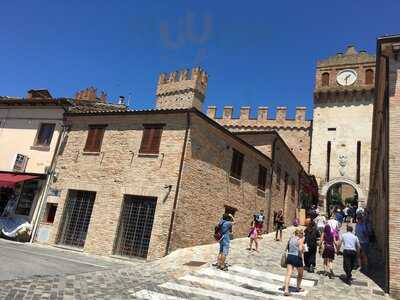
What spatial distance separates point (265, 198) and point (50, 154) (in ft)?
36.1

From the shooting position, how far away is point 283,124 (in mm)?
38250

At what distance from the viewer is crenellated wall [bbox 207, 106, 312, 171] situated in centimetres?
3753

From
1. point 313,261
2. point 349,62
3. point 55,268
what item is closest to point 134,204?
point 55,268

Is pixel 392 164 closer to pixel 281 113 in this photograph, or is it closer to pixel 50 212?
pixel 50 212

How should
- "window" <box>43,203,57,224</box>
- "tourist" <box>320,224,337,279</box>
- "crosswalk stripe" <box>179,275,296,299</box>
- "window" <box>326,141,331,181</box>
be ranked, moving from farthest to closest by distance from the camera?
1. "window" <box>326,141,331,181</box>
2. "window" <box>43,203,57,224</box>
3. "tourist" <box>320,224,337,279</box>
4. "crosswalk stripe" <box>179,275,296,299</box>

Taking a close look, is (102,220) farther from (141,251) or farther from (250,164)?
(250,164)

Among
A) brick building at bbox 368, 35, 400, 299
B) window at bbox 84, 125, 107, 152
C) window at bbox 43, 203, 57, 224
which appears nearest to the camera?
brick building at bbox 368, 35, 400, 299

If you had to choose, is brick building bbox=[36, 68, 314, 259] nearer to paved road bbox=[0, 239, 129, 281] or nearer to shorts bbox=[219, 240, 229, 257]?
paved road bbox=[0, 239, 129, 281]

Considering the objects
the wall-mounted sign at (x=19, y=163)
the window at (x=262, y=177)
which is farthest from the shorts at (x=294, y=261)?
the wall-mounted sign at (x=19, y=163)

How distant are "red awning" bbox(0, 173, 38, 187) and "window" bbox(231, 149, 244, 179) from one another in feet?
29.8

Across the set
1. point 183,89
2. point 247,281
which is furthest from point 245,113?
point 247,281

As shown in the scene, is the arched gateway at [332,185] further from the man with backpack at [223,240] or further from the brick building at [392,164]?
the man with backpack at [223,240]

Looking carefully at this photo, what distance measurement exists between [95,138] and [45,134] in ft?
12.1

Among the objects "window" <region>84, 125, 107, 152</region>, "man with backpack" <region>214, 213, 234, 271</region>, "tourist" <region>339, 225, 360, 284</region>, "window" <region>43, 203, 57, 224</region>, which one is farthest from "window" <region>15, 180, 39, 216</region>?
"tourist" <region>339, 225, 360, 284</region>
